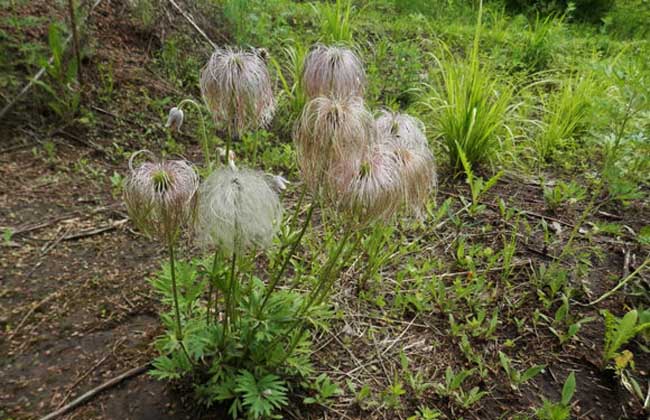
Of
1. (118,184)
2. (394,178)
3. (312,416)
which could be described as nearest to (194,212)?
(394,178)

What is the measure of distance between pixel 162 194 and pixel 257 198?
0.70 ft

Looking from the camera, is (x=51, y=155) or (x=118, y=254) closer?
(x=118, y=254)

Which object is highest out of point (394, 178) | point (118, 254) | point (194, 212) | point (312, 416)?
point (394, 178)

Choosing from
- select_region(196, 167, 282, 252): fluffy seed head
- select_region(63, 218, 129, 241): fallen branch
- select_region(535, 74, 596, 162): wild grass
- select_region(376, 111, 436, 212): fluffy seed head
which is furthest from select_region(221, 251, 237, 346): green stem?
select_region(535, 74, 596, 162): wild grass

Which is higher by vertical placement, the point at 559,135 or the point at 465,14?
the point at 465,14

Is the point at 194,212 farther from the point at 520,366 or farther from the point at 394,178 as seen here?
the point at 520,366

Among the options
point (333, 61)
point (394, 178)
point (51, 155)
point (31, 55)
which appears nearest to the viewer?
point (394, 178)

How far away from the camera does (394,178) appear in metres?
1.06

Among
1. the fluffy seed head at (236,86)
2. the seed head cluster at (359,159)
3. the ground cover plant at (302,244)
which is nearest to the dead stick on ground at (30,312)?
the ground cover plant at (302,244)

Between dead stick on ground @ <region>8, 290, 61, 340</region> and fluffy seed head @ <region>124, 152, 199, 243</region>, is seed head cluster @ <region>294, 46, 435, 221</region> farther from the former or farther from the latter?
dead stick on ground @ <region>8, 290, 61, 340</region>

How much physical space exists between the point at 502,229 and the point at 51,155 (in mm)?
2553

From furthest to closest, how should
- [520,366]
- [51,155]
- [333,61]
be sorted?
[51,155]
[520,366]
[333,61]

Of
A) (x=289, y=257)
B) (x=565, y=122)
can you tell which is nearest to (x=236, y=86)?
(x=289, y=257)

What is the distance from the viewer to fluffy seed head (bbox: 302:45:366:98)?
4.15ft
